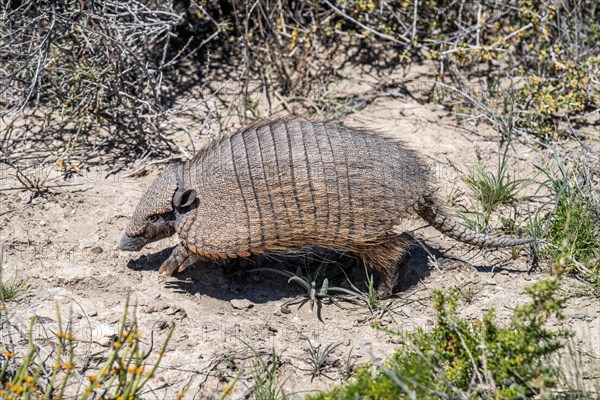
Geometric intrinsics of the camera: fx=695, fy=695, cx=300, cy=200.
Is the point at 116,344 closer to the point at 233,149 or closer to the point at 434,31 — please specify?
the point at 233,149

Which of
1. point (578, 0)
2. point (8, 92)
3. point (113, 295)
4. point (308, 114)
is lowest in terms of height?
point (113, 295)

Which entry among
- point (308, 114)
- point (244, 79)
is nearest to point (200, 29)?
point (244, 79)

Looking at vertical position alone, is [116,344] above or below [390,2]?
below

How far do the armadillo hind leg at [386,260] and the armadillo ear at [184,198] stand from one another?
1380 millimetres

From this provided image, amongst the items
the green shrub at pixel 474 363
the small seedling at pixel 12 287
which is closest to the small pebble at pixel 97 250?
the small seedling at pixel 12 287

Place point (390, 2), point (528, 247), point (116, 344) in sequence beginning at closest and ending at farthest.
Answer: point (116, 344) < point (528, 247) < point (390, 2)

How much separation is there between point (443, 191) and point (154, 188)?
2827 millimetres

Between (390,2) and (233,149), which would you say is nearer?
(233,149)

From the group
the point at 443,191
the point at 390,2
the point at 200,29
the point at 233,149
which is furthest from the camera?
the point at 200,29

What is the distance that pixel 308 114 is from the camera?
25.5 ft

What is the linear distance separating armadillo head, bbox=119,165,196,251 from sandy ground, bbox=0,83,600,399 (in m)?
0.38

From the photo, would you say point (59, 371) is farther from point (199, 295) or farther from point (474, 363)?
point (474, 363)

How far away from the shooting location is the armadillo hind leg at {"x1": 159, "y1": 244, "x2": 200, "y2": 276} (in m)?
5.52

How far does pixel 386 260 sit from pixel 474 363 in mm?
1662
